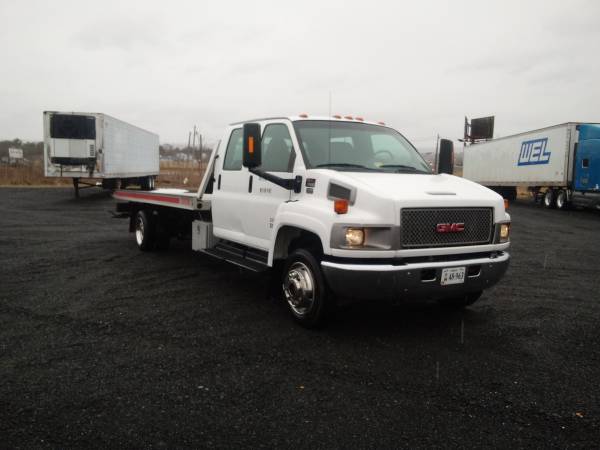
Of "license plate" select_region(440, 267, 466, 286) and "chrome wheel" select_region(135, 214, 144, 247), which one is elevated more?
"license plate" select_region(440, 267, 466, 286)

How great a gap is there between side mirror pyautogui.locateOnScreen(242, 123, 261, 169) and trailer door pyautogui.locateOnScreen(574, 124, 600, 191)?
62.4 feet

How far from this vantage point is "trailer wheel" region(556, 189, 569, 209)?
21.9 m

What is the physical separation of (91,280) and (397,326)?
14.0 ft

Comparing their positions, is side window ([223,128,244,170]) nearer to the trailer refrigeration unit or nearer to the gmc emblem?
the gmc emblem

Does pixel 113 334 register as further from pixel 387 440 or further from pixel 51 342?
pixel 387 440

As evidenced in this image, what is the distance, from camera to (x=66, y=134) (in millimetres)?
19094

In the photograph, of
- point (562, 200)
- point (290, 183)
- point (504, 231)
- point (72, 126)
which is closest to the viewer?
point (504, 231)

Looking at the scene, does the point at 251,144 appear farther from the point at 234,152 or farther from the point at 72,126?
the point at 72,126

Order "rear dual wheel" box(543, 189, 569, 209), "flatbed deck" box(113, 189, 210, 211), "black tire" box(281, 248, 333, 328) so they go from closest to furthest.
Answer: "black tire" box(281, 248, 333, 328) → "flatbed deck" box(113, 189, 210, 211) → "rear dual wheel" box(543, 189, 569, 209)

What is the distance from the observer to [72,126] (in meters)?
19.1

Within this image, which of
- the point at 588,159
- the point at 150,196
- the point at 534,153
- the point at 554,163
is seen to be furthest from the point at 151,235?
the point at 534,153

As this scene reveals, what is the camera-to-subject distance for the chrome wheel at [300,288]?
4.67m

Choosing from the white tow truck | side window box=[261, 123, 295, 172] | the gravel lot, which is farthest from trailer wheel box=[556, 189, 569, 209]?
side window box=[261, 123, 295, 172]

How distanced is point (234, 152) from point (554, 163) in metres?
20.0
